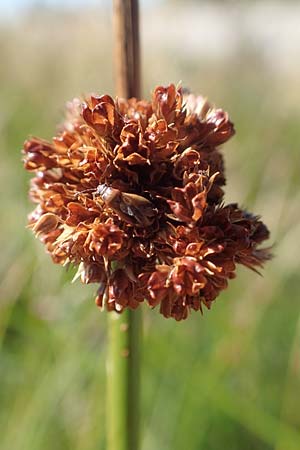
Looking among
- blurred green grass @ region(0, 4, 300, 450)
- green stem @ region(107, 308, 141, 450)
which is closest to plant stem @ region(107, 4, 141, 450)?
green stem @ region(107, 308, 141, 450)

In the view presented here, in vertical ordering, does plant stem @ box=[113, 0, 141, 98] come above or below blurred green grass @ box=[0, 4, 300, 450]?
above

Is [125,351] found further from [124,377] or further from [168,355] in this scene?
[168,355]

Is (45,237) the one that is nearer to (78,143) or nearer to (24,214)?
(78,143)

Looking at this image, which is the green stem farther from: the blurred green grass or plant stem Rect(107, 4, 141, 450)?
the blurred green grass

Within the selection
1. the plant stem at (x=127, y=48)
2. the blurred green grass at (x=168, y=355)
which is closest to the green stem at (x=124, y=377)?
the plant stem at (x=127, y=48)

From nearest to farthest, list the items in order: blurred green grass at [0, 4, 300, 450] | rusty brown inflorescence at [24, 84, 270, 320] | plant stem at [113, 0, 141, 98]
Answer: rusty brown inflorescence at [24, 84, 270, 320], plant stem at [113, 0, 141, 98], blurred green grass at [0, 4, 300, 450]

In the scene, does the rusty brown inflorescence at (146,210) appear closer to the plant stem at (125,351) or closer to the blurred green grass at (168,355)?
the plant stem at (125,351)

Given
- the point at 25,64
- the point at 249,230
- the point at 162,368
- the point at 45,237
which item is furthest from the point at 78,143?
the point at 25,64
